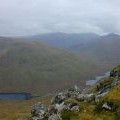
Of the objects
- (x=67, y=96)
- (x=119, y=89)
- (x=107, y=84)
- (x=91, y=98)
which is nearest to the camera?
(x=119, y=89)

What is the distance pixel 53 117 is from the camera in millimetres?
30516

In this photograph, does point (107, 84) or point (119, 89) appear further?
point (107, 84)

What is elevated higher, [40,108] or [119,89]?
[119,89]

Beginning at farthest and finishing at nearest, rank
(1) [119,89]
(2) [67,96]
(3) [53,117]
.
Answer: (2) [67,96]
(1) [119,89]
(3) [53,117]

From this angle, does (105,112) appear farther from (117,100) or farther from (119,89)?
(119,89)

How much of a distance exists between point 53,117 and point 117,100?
6.53 metres

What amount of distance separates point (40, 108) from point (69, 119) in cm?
961

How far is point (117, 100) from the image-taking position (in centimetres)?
2989

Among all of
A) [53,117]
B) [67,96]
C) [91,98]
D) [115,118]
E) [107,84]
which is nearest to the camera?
[115,118]

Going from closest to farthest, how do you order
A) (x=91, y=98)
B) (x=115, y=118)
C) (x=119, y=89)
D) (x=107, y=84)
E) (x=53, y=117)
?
(x=115, y=118) → (x=53, y=117) → (x=119, y=89) → (x=91, y=98) → (x=107, y=84)

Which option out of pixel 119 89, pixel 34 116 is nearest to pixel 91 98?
pixel 119 89

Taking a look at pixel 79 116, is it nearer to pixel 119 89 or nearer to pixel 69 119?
pixel 69 119

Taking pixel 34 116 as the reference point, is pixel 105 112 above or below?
above

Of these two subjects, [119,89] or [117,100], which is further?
[119,89]
